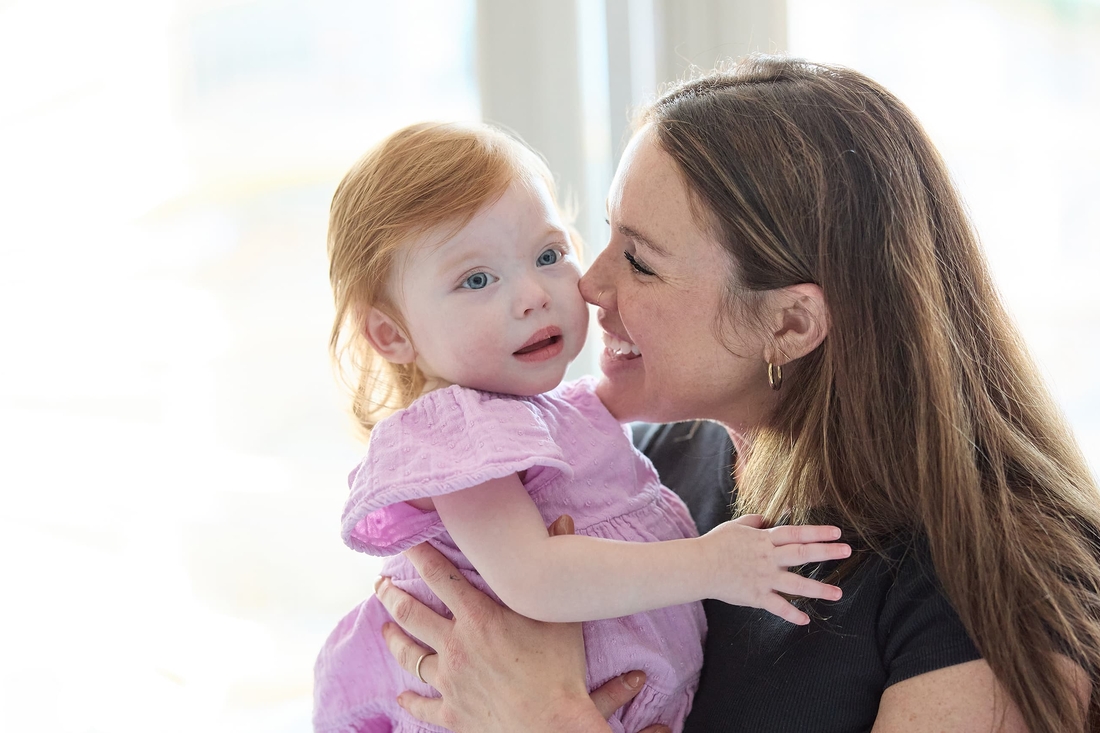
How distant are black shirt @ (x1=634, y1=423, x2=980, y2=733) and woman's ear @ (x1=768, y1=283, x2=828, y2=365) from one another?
0.30m

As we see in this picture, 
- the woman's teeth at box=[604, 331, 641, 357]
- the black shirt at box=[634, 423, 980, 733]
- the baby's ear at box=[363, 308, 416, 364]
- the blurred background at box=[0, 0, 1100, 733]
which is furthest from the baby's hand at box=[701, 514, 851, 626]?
the blurred background at box=[0, 0, 1100, 733]

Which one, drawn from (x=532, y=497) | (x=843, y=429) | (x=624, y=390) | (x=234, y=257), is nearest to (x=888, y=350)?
(x=843, y=429)

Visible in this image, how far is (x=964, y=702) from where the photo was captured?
1.09 metres

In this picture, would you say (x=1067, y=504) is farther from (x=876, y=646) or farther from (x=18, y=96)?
(x=18, y=96)

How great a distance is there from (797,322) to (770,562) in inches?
15.2

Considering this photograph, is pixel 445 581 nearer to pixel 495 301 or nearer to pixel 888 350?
pixel 495 301

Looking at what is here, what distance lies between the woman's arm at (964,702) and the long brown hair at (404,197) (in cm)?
83

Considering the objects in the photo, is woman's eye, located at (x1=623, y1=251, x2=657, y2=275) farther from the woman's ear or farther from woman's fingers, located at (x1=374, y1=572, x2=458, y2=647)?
woman's fingers, located at (x1=374, y1=572, x2=458, y2=647)

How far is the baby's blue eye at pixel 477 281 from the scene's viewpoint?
51.4 inches

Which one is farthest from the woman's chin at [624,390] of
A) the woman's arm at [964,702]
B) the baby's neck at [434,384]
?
the woman's arm at [964,702]

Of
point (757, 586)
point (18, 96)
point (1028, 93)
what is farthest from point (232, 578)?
point (1028, 93)

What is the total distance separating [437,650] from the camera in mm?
1302

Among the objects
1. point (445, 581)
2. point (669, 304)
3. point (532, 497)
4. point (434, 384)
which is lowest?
point (445, 581)

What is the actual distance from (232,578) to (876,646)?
1155 mm
